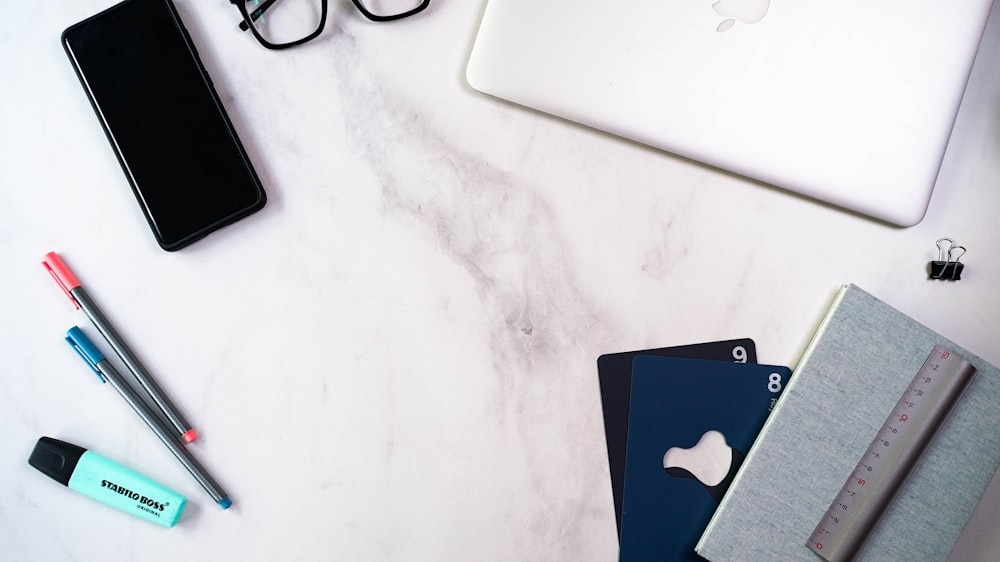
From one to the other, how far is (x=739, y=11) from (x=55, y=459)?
2.52 feet

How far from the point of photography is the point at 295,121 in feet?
2.56

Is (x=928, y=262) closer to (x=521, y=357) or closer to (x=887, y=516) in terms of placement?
(x=887, y=516)

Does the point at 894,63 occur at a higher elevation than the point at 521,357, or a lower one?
higher

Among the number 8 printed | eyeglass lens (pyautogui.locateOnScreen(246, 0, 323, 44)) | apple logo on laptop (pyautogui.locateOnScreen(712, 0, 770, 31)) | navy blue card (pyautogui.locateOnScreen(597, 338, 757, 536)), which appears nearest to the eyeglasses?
eyeglass lens (pyautogui.locateOnScreen(246, 0, 323, 44))

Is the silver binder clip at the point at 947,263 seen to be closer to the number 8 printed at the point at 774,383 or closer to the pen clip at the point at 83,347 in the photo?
the number 8 printed at the point at 774,383

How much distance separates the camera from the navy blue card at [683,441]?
2.59ft

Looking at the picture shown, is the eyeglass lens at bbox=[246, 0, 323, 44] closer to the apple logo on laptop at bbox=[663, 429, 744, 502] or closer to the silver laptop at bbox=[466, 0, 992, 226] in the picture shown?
the silver laptop at bbox=[466, 0, 992, 226]

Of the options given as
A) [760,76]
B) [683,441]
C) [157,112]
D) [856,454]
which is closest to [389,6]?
[157,112]

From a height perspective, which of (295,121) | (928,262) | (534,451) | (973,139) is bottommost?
(534,451)

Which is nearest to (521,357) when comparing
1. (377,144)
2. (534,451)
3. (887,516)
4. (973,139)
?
(534,451)

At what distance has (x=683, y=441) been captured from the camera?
0.80 meters

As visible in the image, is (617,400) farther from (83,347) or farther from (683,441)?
(83,347)

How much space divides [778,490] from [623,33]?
46 centimetres

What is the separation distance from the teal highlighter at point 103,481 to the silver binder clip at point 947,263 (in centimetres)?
78
